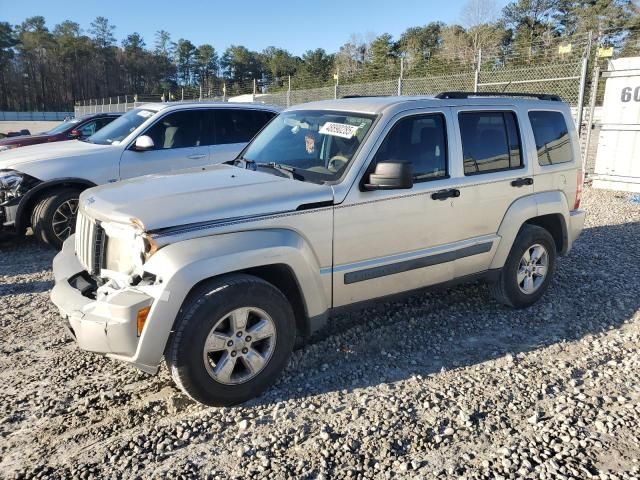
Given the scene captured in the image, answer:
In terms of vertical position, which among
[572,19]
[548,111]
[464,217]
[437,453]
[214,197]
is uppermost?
[572,19]

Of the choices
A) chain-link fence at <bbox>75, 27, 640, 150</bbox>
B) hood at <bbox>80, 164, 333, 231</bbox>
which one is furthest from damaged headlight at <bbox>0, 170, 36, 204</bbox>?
chain-link fence at <bbox>75, 27, 640, 150</bbox>

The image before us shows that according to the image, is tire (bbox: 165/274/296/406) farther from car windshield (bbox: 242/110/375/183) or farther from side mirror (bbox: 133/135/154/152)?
side mirror (bbox: 133/135/154/152)

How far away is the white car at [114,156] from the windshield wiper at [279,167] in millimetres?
3042

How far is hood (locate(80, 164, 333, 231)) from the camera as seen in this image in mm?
3094

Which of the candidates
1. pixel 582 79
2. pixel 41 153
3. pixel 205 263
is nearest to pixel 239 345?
pixel 205 263

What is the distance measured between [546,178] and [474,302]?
138cm

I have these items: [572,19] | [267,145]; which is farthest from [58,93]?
[267,145]

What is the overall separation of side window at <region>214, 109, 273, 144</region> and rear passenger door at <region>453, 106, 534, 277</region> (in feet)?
13.7

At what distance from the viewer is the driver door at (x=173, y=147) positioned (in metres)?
6.84

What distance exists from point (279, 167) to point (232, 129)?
3.96 m

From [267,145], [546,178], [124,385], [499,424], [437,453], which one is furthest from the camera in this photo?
[546,178]

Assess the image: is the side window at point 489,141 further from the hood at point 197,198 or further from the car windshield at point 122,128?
the car windshield at point 122,128

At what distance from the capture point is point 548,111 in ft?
16.4

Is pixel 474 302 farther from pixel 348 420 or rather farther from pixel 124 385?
pixel 124 385
